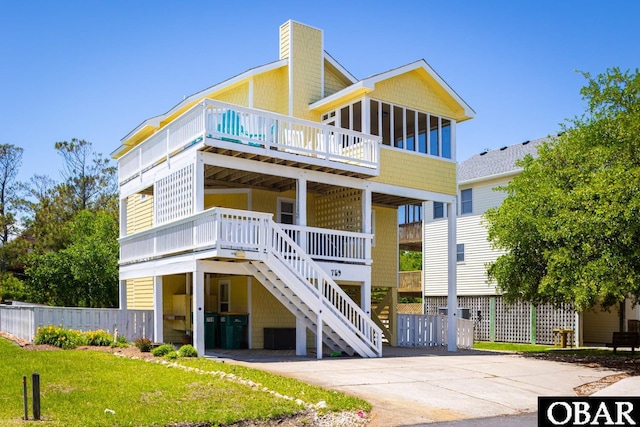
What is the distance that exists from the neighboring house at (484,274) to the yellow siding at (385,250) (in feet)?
27.0

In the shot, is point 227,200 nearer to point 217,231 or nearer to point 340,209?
point 340,209

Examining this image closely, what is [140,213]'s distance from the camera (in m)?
27.5

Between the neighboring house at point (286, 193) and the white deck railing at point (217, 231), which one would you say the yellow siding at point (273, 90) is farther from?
the white deck railing at point (217, 231)

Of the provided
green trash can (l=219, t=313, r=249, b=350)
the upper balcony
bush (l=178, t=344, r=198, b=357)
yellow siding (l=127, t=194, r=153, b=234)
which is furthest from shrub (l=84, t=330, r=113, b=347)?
yellow siding (l=127, t=194, r=153, b=234)

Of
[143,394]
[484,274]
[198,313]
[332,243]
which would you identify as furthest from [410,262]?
[143,394]

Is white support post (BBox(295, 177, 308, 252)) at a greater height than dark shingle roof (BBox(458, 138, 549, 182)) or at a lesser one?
lesser

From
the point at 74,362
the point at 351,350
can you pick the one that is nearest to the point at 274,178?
the point at 351,350

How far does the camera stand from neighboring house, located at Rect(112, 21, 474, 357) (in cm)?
1834

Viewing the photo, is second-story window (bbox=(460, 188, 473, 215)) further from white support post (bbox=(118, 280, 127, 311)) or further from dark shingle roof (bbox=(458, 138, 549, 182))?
white support post (bbox=(118, 280, 127, 311))

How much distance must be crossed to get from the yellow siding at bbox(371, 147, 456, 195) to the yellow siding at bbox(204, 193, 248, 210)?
4.32 m

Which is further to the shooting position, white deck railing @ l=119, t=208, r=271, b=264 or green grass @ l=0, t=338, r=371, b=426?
white deck railing @ l=119, t=208, r=271, b=264

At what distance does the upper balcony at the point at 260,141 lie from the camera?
18.2m

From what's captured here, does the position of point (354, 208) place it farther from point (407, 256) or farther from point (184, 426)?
point (407, 256)

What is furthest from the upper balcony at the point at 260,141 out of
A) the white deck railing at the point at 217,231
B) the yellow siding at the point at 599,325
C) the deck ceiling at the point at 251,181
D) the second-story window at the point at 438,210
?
the yellow siding at the point at 599,325
